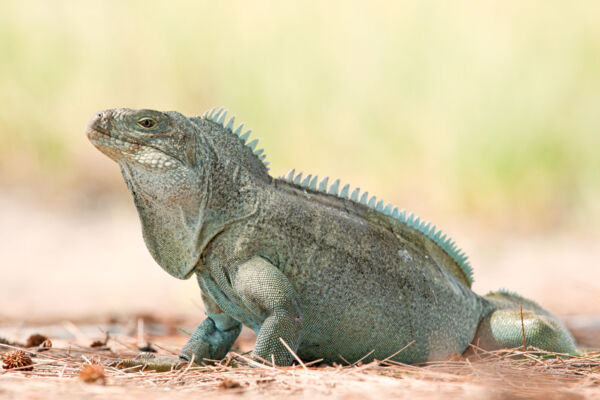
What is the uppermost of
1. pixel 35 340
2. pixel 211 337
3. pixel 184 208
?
pixel 184 208

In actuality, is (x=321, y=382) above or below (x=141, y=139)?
below

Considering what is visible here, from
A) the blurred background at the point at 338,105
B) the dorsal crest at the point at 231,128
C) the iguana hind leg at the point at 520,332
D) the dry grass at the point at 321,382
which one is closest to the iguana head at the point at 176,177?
the dorsal crest at the point at 231,128

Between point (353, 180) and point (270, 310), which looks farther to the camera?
point (353, 180)

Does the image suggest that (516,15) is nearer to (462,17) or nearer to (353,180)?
(462,17)

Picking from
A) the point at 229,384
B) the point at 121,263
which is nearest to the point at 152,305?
the point at 121,263

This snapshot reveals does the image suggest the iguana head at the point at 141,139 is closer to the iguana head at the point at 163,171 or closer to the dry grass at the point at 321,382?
the iguana head at the point at 163,171

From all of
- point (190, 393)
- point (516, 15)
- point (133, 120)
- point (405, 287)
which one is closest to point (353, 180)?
point (516, 15)

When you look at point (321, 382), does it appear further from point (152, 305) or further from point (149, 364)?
point (152, 305)
